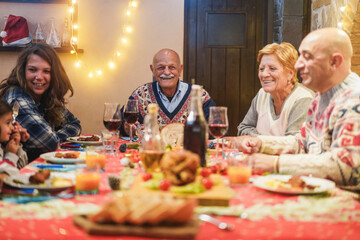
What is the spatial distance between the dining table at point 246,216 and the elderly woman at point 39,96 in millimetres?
1281

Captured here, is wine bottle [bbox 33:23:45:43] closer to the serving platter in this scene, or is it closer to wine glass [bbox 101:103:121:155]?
wine glass [bbox 101:103:121:155]

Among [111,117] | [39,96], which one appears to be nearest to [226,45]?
[39,96]

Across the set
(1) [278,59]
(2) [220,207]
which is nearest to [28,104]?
(1) [278,59]

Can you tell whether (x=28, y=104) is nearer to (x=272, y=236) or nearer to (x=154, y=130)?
(x=154, y=130)

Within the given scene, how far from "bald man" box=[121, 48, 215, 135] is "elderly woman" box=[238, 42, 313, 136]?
0.70 metres

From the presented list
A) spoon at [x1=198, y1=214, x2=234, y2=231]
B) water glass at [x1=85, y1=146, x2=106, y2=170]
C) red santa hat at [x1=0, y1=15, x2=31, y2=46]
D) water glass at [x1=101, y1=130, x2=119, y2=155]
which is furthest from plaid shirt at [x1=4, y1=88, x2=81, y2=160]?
red santa hat at [x1=0, y1=15, x2=31, y2=46]

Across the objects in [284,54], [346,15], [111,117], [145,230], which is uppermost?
[346,15]

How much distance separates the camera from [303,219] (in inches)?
45.1

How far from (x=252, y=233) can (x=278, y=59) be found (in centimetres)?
213

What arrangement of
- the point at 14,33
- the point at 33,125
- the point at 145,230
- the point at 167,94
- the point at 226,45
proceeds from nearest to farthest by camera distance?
1. the point at 145,230
2. the point at 33,125
3. the point at 167,94
4. the point at 14,33
5. the point at 226,45

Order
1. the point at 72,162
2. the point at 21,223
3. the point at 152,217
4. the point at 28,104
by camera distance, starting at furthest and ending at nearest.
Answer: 1. the point at 28,104
2. the point at 72,162
3. the point at 21,223
4. the point at 152,217

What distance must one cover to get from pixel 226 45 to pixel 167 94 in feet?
5.36

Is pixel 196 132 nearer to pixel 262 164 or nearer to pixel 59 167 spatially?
pixel 262 164

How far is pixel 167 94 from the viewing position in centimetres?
376
